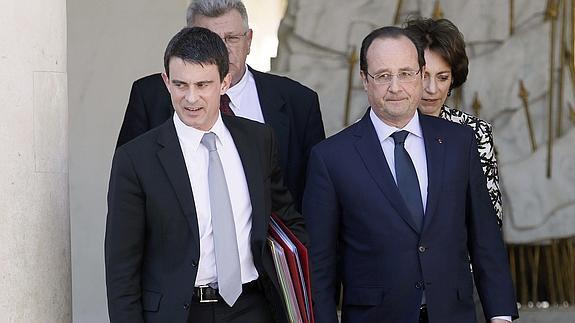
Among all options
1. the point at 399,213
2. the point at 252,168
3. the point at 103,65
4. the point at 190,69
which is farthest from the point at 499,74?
the point at 190,69

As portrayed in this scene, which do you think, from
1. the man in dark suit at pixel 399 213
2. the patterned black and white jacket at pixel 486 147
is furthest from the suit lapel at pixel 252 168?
the patterned black and white jacket at pixel 486 147

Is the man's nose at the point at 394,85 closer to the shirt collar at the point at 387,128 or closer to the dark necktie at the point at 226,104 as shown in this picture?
the shirt collar at the point at 387,128

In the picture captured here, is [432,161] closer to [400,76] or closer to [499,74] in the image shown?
[400,76]

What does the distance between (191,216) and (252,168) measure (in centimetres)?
26

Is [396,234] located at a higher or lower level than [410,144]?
lower

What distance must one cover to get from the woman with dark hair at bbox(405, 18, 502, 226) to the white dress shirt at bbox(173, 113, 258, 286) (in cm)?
101

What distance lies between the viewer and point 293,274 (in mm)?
3812

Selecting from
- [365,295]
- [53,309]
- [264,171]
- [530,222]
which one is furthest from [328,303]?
[530,222]

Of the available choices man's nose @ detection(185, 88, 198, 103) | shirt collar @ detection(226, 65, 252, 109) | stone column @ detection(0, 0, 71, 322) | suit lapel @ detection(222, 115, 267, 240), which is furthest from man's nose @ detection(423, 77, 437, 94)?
stone column @ detection(0, 0, 71, 322)

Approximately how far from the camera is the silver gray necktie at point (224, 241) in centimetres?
371

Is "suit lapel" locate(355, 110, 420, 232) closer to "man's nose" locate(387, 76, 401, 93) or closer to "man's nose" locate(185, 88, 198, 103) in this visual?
"man's nose" locate(387, 76, 401, 93)

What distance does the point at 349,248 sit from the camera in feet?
13.6

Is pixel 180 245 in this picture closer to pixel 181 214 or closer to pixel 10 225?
pixel 181 214

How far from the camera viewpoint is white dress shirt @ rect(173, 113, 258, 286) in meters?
3.75
